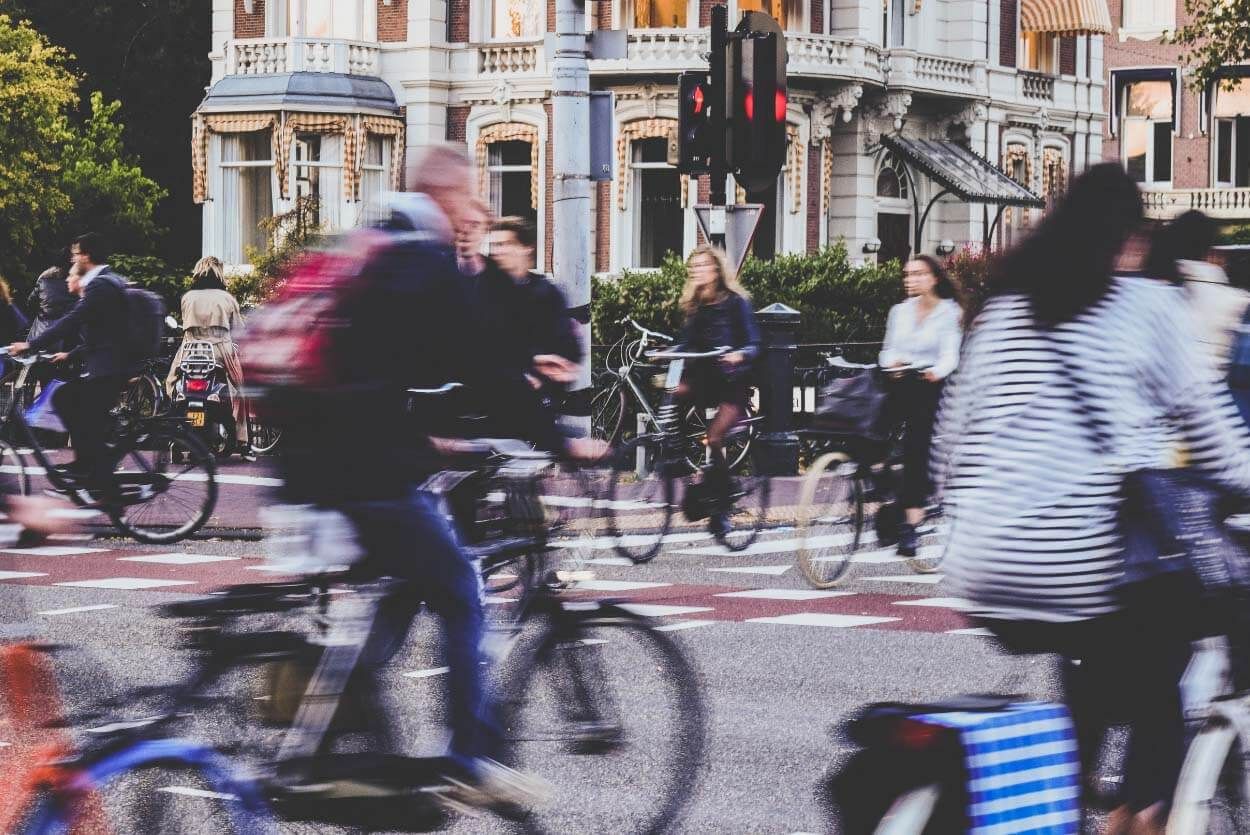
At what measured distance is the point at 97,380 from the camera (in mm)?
12312

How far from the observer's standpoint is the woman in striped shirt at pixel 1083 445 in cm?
397

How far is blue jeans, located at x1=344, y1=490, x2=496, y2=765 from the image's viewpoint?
15.7 feet

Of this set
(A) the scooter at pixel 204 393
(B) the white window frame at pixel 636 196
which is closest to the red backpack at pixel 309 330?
(A) the scooter at pixel 204 393

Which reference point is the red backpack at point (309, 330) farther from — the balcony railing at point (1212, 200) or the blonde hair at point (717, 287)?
the balcony railing at point (1212, 200)

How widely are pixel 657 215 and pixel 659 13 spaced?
3086 mm

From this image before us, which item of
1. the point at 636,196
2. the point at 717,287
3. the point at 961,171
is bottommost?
the point at 717,287

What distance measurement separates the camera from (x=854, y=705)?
742cm

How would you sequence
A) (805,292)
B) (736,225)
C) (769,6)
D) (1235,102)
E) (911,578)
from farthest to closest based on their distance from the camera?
(1235,102)
(769,6)
(805,292)
(736,225)
(911,578)

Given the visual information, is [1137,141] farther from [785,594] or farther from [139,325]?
[785,594]

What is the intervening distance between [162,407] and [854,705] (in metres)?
11.4

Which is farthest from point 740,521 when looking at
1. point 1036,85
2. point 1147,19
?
point 1147,19

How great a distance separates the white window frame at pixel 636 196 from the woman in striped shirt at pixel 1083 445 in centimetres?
2676

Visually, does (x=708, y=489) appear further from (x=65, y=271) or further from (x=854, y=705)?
(x=65, y=271)

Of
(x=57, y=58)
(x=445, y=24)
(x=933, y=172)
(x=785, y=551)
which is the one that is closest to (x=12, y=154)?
(x=57, y=58)
